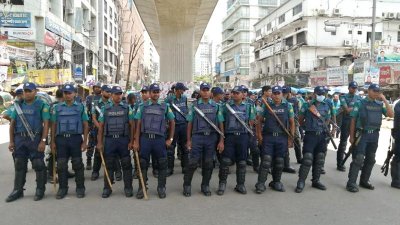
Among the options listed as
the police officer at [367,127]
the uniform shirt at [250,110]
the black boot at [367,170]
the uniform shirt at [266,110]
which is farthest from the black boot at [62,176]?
the black boot at [367,170]

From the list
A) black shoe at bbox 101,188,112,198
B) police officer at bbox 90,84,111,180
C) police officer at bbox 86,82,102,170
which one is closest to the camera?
black shoe at bbox 101,188,112,198

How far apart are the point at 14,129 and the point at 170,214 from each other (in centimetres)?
274

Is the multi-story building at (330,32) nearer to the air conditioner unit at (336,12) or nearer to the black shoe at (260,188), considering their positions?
the air conditioner unit at (336,12)

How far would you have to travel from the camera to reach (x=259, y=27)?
6794 cm

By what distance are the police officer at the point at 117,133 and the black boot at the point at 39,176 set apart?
0.95 metres

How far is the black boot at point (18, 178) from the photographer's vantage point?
5.69m

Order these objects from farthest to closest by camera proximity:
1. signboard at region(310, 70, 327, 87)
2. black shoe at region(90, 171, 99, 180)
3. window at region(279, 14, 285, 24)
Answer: window at region(279, 14, 285, 24) < signboard at region(310, 70, 327, 87) < black shoe at region(90, 171, 99, 180)

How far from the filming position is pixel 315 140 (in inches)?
254

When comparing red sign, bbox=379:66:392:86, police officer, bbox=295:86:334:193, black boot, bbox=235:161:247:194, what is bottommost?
black boot, bbox=235:161:247:194

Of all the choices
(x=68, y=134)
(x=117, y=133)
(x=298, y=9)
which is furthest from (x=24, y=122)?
(x=298, y=9)

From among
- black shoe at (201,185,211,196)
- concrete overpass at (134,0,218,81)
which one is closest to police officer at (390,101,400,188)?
black shoe at (201,185,211,196)

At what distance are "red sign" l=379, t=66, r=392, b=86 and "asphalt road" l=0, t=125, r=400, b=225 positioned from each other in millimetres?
21001

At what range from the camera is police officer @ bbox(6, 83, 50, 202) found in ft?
18.5

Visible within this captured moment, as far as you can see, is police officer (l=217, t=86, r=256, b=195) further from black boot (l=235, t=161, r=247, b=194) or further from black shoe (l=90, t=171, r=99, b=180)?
black shoe (l=90, t=171, r=99, b=180)
